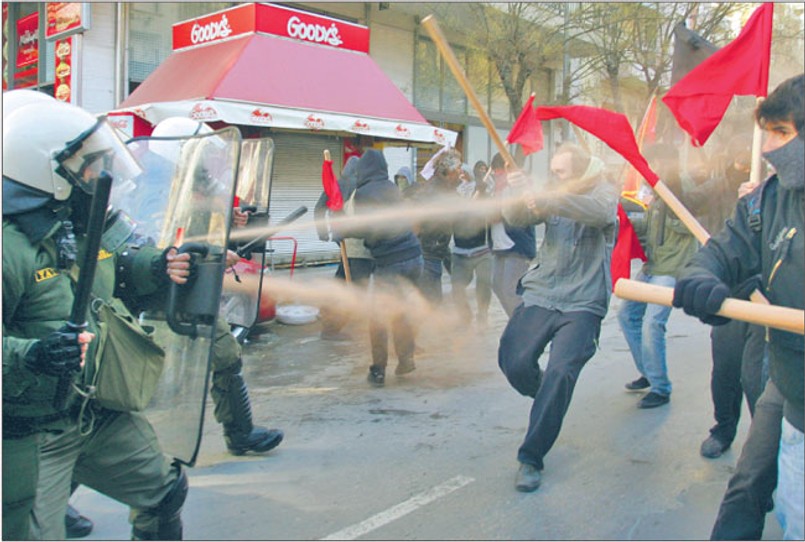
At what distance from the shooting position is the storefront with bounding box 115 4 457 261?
10148mm

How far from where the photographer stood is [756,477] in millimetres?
2471

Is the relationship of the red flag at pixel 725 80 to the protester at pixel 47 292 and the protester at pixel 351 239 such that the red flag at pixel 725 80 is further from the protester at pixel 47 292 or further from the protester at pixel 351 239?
the protester at pixel 351 239

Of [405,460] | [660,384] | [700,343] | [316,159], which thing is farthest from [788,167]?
[316,159]

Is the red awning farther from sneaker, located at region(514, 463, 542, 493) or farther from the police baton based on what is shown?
the police baton

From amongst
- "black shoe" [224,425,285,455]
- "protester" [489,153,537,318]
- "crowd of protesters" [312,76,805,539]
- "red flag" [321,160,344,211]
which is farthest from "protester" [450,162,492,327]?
"black shoe" [224,425,285,455]

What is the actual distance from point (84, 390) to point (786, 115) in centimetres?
229

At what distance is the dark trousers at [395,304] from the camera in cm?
575

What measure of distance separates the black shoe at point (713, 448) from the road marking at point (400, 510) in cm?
134

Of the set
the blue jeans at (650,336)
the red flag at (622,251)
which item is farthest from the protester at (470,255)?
the red flag at (622,251)

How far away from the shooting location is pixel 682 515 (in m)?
3.42

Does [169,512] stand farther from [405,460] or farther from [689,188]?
[689,188]

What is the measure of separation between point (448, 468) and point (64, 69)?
1006 centimetres

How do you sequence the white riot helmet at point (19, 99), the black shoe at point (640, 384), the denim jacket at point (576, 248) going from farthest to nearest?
the black shoe at point (640, 384), the denim jacket at point (576, 248), the white riot helmet at point (19, 99)

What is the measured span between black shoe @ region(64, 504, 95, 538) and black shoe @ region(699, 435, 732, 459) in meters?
3.16
